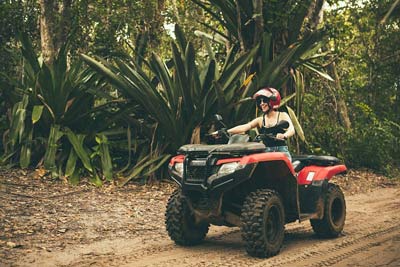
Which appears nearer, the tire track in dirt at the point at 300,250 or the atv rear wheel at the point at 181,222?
the tire track in dirt at the point at 300,250

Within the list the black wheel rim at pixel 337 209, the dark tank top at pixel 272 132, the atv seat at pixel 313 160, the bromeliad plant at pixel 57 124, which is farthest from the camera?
the bromeliad plant at pixel 57 124

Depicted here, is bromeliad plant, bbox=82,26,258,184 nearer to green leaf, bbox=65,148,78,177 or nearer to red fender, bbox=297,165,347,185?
green leaf, bbox=65,148,78,177

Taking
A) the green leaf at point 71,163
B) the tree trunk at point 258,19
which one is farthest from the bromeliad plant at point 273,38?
the green leaf at point 71,163

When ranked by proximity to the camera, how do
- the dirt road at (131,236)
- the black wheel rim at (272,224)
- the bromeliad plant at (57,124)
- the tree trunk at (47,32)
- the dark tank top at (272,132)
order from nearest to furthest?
the dirt road at (131,236), the black wheel rim at (272,224), the dark tank top at (272,132), the bromeliad plant at (57,124), the tree trunk at (47,32)

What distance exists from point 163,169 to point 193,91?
4.56 feet

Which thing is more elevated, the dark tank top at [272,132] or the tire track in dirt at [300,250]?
the dark tank top at [272,132]

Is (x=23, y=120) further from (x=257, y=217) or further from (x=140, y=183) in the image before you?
(x=257, y=217)

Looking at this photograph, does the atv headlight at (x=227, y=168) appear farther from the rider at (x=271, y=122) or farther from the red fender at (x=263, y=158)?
the rider at (x=271, y=122)

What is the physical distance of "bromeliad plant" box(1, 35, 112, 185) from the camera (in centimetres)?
1098

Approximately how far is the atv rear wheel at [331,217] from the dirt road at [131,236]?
0.11 meters

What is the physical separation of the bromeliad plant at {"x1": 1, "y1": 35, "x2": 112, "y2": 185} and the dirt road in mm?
828

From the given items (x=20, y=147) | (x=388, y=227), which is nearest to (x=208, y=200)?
(x=388, y=227)

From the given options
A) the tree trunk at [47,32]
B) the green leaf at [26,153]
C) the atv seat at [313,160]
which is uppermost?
the tree trunk at [47,32]

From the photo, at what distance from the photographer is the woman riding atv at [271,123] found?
724cm
